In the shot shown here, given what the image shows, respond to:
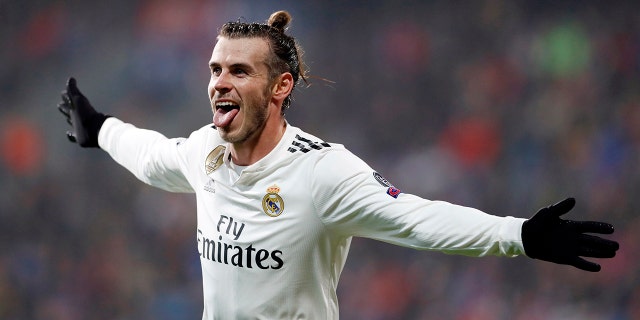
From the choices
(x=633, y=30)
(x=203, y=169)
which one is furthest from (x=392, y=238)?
(x=633, y=30)

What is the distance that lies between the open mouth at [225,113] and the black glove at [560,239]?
102 centimetres

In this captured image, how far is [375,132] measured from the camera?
5266mm

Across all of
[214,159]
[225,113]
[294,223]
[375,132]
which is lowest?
[294,223]

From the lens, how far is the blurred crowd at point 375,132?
4824 mm

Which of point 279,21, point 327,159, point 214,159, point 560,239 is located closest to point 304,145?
point 327,159

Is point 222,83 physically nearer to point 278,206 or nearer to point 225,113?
point 225,113

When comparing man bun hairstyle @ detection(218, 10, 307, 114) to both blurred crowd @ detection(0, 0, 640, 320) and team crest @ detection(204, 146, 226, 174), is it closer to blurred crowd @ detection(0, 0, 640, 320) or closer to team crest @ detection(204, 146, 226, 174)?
team crest @ detection(204, 146, 226, 174)

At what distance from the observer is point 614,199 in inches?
187

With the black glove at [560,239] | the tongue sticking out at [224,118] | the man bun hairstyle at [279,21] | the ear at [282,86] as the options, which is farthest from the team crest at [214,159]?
the black glove at [560,239]

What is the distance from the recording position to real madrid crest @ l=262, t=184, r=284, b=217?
243 centimetres

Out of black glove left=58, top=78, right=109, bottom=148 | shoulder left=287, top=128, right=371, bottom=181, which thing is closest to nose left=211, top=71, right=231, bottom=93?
shoulder left=287, top=128, right=371, bottom=181

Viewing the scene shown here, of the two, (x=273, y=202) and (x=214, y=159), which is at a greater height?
(x=214, y=159)

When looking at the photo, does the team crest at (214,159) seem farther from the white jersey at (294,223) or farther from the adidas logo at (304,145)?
the adidas logo at (304,145)

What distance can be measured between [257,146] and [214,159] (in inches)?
7.3
